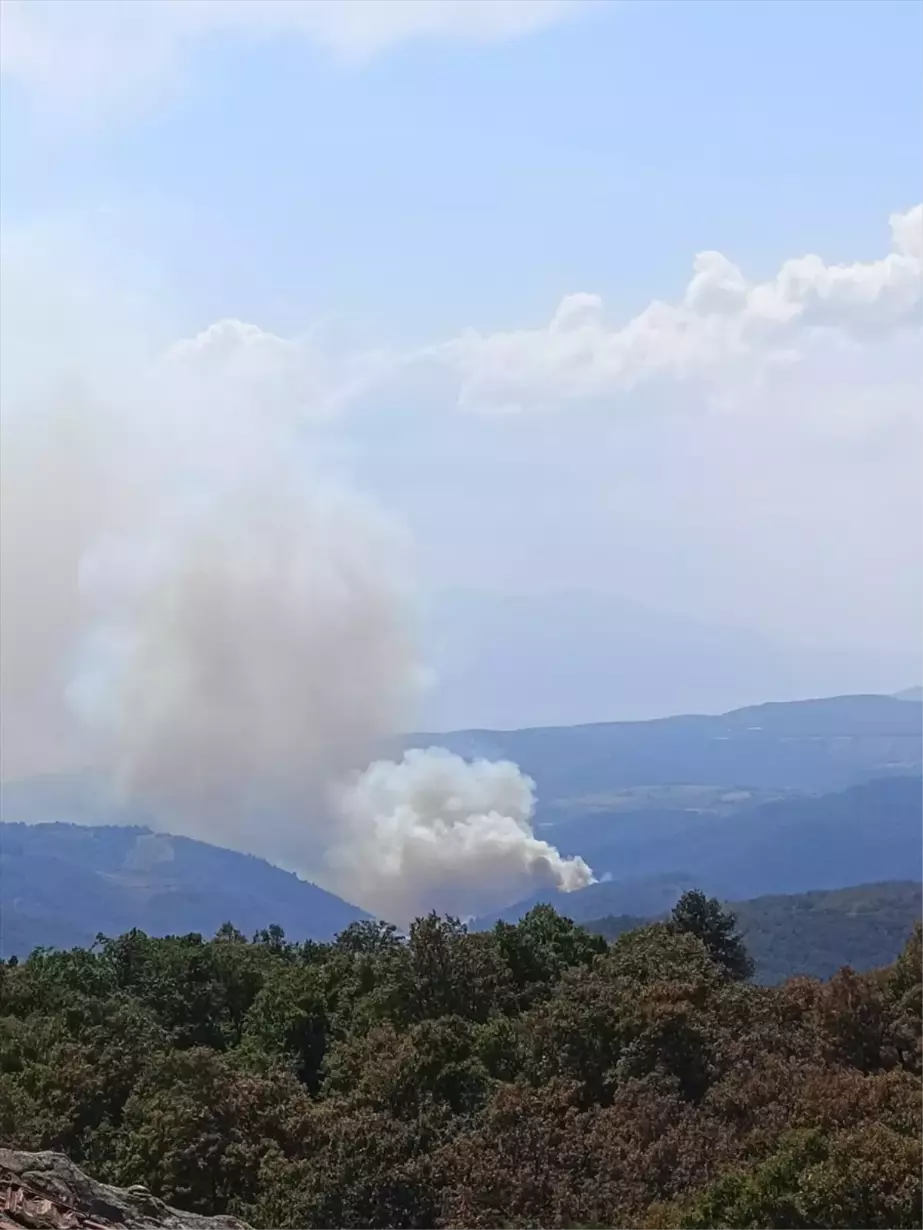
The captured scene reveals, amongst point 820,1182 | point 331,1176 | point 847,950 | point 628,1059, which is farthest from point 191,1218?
point 847,950

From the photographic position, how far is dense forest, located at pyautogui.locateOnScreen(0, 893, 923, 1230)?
18.6 metres

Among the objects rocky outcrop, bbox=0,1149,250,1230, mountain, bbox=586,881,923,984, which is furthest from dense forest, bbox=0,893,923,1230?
mountain, bbox=586,881,923,984

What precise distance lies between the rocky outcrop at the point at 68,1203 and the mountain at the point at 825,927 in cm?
12027

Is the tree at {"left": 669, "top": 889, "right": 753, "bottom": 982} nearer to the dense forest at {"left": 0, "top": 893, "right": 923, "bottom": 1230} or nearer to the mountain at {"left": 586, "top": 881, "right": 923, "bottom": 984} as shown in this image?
the dense forest at {"left": 0, "top": 893, "right": 923, "bottom": 1230}

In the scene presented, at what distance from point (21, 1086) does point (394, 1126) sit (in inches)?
292

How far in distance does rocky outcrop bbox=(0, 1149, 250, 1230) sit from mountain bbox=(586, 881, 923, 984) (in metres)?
120

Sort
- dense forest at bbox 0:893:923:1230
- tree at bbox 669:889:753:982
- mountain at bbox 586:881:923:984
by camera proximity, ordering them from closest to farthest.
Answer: dense forest at bbox 0:893:923:1230 < tree at bbox 669:889:753:982 < mountain at bbox 586:881:923:984

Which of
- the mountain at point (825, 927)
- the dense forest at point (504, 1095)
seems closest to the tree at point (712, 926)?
the dense forest at point (504, 1095)

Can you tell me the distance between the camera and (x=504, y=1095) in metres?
21.8

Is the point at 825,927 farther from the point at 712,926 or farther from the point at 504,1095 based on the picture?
the point at 504,1095

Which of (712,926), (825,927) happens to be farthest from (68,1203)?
(825,927)

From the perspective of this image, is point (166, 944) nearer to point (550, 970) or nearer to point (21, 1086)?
point (550, 970)

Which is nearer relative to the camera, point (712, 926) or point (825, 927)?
point (712, 926)

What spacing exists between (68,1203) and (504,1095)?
32.7 ft
